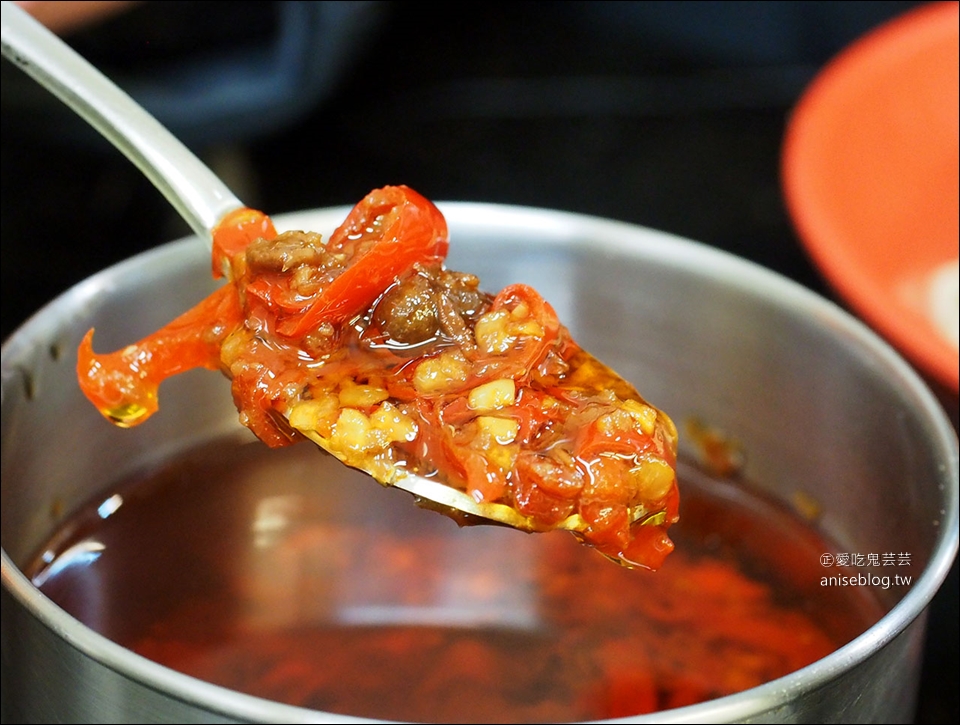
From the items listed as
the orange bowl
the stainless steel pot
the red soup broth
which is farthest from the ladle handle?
the orange bowl

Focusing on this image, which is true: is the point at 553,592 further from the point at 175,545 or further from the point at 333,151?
the point at 333,151

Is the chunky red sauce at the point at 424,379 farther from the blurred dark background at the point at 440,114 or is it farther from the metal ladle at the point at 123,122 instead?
the blurred dark background at the point at 440,114

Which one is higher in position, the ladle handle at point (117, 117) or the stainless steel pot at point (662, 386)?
the ladle handle at point (117, 117)

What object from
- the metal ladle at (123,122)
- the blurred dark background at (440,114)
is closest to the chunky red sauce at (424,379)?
the metal ladle at (123,122)

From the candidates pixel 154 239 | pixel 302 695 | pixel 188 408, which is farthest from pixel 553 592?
pixel 154 239

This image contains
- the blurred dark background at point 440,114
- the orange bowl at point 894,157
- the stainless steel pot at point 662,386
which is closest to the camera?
the stainless steel pot at point 662,386

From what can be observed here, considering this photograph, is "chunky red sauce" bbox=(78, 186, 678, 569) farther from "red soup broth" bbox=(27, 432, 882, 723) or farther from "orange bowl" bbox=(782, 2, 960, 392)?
"orange bowl" bbox=(782, 2, 960, 392)

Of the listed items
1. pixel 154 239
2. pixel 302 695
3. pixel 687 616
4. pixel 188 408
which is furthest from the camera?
pixel 154 239
